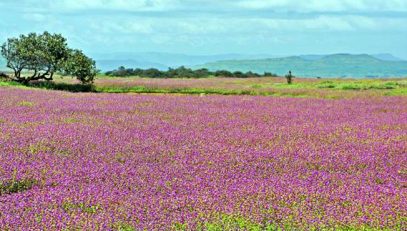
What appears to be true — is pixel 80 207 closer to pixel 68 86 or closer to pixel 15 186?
pixel 15 186

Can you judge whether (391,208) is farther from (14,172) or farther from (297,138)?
(297,138)

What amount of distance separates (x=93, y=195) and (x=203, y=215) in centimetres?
164

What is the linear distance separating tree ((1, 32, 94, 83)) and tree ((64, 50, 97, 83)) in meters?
0.20

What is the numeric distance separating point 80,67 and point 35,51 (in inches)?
164

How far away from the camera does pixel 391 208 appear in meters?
7.04

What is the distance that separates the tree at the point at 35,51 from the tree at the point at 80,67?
8.0 inches

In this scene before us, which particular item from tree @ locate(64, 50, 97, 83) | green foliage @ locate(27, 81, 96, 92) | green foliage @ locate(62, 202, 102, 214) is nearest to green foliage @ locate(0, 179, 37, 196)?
green foliage @ locate(62, 202, 102, 214)

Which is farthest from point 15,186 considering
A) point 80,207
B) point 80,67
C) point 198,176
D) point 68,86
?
point 80,67

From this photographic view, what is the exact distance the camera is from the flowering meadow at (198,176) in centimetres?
657

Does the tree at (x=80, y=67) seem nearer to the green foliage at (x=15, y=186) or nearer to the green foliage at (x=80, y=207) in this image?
the green foliage at (x=15, y=186)

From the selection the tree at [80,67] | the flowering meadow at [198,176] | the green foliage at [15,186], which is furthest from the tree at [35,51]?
the green foliage at [15,186]

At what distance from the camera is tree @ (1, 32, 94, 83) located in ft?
153

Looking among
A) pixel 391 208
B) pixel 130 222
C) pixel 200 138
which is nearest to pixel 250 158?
pixel 200 138

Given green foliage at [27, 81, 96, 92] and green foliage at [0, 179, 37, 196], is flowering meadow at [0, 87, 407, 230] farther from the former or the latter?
green foliage at [27, 81, 96, 92]
